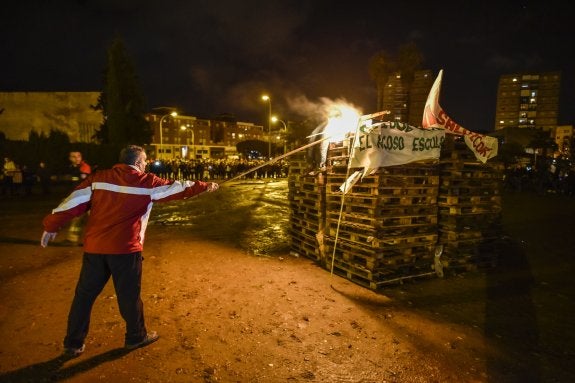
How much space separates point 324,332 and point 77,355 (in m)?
2.83

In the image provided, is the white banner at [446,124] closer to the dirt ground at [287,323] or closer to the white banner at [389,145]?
the white banner at [389,145]

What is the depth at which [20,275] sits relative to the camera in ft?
21.1

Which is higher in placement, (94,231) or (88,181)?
(88,181)

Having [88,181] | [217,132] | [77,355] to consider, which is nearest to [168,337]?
[77,355]

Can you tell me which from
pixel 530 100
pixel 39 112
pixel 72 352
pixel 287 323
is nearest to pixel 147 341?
pixel 72 352

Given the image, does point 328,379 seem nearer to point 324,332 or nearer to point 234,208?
point 324,332

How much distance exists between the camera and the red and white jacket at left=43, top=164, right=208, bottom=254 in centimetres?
363

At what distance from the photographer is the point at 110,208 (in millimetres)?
3633

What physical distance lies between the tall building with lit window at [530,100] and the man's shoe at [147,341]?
12052 cm

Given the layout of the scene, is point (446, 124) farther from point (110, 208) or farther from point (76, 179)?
point (76, 179)

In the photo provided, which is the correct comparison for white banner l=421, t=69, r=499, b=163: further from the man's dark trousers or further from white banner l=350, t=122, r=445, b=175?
the man's dark trousers

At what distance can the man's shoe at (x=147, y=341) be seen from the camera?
3987 mm

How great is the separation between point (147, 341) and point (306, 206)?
446cm

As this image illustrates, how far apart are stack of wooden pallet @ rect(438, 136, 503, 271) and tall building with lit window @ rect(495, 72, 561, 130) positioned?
11447cm
